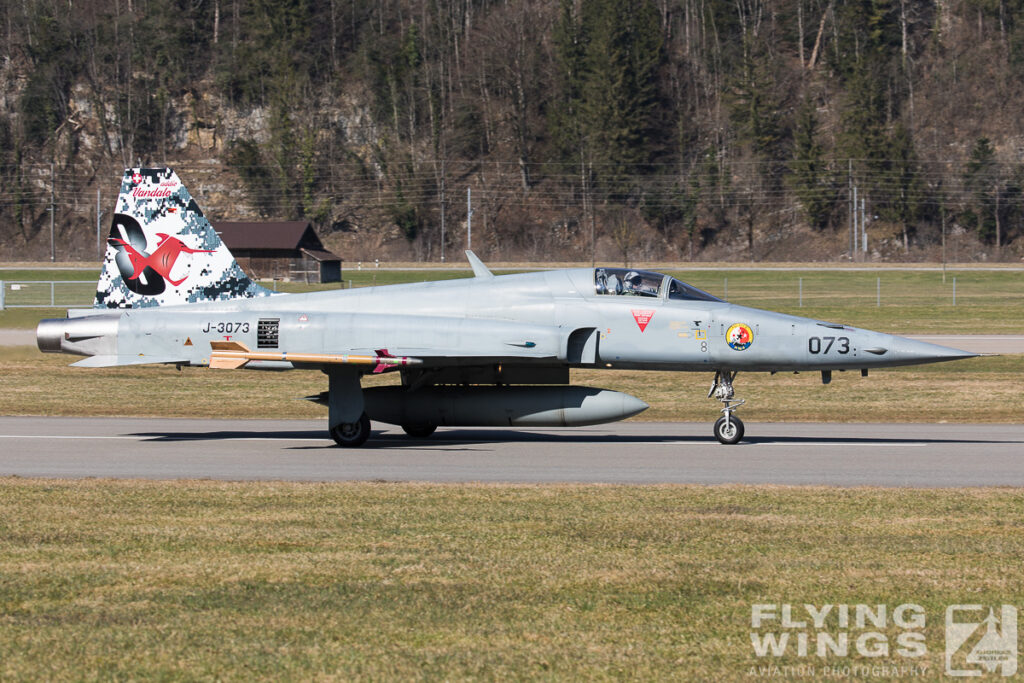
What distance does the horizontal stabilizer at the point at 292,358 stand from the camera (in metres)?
15.8

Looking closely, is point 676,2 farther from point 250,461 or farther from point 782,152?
point 250,461

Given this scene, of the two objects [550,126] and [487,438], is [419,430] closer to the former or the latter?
[487,438]

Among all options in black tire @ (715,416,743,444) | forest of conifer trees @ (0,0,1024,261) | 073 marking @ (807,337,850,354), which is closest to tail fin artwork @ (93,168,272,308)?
black tire @ (715,416,743,444)

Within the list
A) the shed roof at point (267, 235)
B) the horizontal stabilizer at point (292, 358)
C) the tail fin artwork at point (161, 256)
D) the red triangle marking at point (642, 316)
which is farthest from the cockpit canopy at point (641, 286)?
the shed roof at point (267, 235)

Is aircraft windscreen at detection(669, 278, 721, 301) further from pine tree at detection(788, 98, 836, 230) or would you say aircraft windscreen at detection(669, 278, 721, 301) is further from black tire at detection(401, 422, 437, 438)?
pine tree at detection(788, 98, 836, 230)

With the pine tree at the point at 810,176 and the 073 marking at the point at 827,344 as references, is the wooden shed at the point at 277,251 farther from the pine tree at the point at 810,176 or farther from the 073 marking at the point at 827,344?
the 073 marking at the point at 827,344

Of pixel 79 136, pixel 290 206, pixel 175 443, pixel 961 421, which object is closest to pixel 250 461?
pixel 175 443

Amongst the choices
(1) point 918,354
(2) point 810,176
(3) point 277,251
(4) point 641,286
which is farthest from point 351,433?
(2) point 810,176

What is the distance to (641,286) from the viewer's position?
16.3m

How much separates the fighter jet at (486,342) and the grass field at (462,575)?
3.89 meters

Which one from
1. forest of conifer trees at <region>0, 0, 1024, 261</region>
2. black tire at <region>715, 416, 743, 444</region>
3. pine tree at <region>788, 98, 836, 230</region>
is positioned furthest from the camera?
forest of conifer trees at <region>0, 0, 1024, 261</region>

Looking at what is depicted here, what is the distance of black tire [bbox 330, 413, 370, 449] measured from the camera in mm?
16500

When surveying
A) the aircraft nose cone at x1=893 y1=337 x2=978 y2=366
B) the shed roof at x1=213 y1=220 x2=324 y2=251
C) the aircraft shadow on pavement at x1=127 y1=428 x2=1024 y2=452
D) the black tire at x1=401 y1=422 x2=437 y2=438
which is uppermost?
the shed roof at x1=213 y1=220 x2=324 y2=251

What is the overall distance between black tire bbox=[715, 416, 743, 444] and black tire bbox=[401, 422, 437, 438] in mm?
4291
